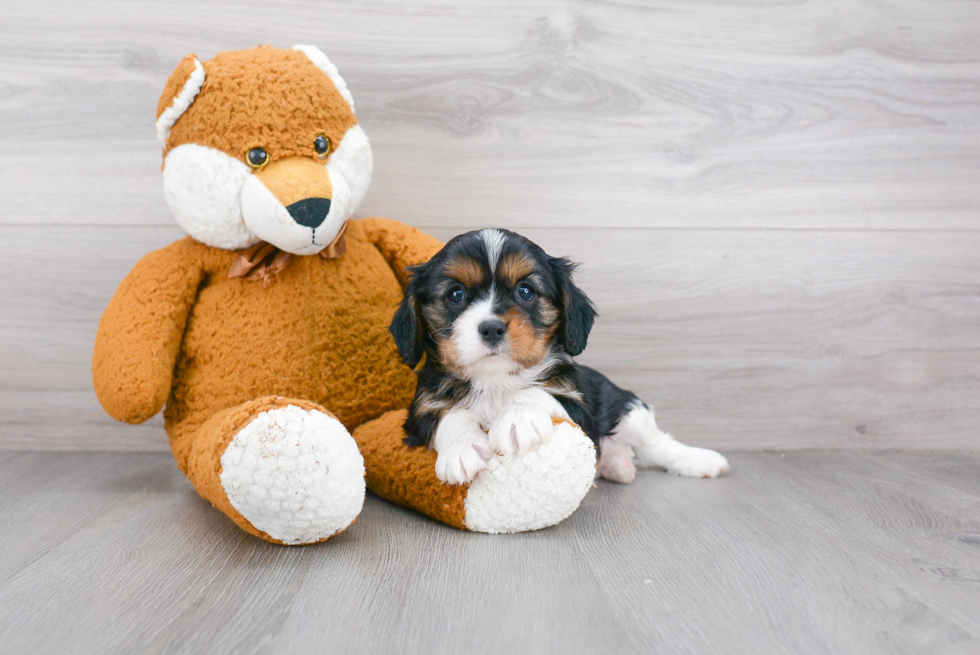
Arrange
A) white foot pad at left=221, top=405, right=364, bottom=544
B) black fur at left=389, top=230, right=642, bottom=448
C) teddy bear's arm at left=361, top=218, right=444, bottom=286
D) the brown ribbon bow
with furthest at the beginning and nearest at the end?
1. teddy bear's arm at left=361, top=218, right=444, bottom=286
2. the brown ribbon bow
3. black fur at left=389, top=230, right=642, bottom=448
4. white foot pad at left=221, top=405, right=364, bottom=544

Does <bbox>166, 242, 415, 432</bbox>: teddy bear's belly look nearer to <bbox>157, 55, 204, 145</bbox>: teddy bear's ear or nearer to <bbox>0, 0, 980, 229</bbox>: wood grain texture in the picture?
<bbox>157, 55, 204, 145</bbox>: teddy bear's ear

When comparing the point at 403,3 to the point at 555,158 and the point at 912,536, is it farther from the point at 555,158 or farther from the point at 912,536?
the point at 912,536

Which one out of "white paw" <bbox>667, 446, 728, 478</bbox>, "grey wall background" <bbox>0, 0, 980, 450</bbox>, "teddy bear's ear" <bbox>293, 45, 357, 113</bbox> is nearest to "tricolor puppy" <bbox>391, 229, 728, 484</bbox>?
"white paw" <bbox>667, 446, 728, 478</bbox>

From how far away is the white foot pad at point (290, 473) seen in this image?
4.28ft

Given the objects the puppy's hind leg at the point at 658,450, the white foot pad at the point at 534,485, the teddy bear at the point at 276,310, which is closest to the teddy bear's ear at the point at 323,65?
the teddy bear at the point at 276,310

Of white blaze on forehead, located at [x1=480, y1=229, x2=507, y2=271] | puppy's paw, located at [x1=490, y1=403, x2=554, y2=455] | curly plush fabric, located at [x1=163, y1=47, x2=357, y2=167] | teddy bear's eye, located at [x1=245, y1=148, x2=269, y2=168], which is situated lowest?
puppy's paw, located at [x1=490, y1=403, x2=554, y2=455]

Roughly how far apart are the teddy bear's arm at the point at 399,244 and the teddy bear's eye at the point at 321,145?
30 centimetres

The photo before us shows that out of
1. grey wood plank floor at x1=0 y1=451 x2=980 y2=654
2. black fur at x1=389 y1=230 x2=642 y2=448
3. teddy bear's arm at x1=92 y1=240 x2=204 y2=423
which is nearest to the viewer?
grey wood plank floor at x1=0 y1=451 x2=980 y2=654

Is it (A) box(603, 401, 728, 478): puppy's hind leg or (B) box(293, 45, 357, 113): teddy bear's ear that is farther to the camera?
(A) box(603, 401, 728, 478): puppy's hind leg

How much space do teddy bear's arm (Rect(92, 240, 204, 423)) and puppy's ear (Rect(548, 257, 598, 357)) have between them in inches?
36.3

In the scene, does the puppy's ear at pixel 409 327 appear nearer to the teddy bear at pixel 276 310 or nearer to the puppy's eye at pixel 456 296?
the puppy's eye at pixel 456 296

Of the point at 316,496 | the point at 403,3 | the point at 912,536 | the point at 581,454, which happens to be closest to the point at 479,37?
the point at 403,3

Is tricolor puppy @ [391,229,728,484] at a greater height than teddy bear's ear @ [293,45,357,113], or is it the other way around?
teddy bear's ear @ [293,45,357,113]

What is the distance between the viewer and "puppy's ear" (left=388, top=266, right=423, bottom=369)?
1.60 m
